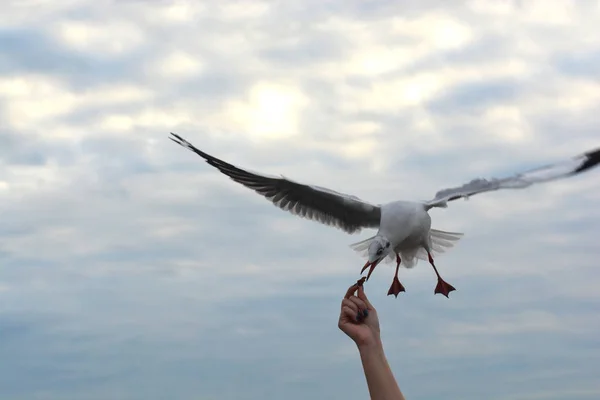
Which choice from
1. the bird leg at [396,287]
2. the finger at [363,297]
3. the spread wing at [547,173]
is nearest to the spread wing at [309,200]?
the bird leg at [396,287]

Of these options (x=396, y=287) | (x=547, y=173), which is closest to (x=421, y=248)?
(x=396, y=287)

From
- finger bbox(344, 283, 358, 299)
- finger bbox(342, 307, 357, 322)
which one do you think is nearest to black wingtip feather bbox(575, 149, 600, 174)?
finger bbox(344, 283, 358, 299)

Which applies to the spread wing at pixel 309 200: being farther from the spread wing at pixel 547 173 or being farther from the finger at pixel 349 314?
the finger at pixel 349 314

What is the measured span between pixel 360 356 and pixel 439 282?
12.9ft

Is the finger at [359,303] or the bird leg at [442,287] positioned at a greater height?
the bird leg at [442,287]

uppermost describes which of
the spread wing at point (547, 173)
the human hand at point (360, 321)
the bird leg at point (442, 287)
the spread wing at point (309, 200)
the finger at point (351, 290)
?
the spread wing at point (309, 200)

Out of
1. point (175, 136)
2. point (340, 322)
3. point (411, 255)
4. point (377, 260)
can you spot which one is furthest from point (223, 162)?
point (340, 322)

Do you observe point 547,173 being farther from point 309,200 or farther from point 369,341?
point 309,200

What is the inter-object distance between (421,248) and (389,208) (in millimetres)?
671

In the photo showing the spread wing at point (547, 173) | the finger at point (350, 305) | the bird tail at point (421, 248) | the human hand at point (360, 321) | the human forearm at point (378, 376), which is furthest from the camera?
the bird tail at point (421, 248)

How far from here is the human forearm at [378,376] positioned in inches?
136

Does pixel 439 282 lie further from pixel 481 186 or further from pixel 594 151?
pixel 594 151

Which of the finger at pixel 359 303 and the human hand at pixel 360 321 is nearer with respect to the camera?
the human hand at pixel 360 321

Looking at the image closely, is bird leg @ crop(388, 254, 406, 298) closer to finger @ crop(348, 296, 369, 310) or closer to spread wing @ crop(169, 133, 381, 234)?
spread wing @ crop(169, 133, 381, 234)
